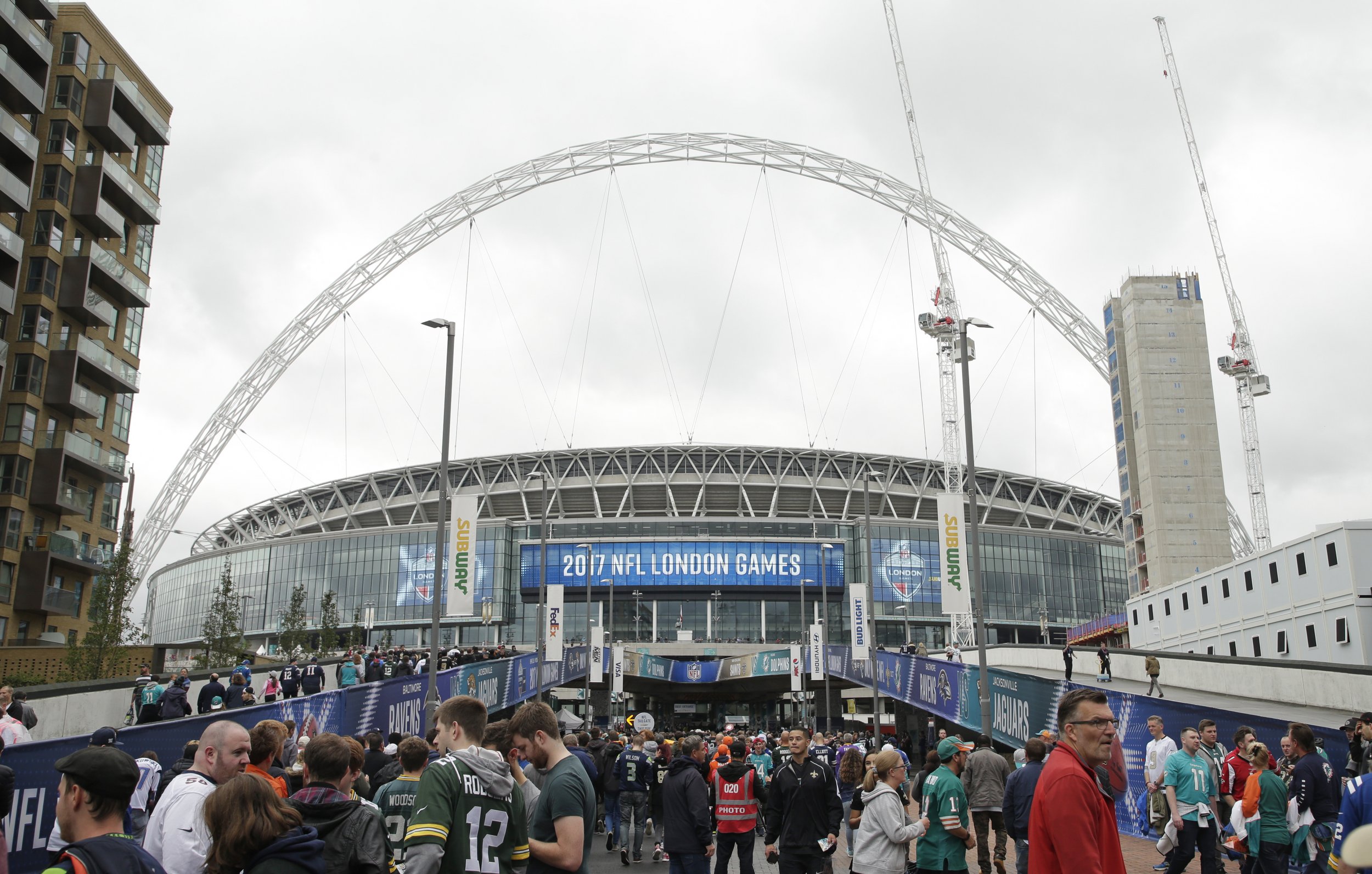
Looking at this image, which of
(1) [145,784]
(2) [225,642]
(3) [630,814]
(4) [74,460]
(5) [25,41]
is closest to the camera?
(1) [145,784]

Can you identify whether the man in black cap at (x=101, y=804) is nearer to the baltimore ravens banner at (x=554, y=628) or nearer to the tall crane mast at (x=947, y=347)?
the baltimore ravens banner at (x=554, y=628)

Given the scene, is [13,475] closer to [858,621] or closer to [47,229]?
[47,229]

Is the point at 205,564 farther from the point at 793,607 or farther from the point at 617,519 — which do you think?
the point at 793,607

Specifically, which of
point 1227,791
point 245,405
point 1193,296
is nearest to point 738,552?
point 1193,296

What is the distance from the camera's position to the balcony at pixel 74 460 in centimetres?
5450

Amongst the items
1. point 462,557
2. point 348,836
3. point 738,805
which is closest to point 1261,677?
point 462,557

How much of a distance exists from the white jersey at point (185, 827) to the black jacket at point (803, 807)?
18.8ft

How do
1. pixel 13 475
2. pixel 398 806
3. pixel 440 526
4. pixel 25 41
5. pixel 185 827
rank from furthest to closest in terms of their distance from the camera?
1. pixel 13 475
2. pixel 25 41
3. pixel 440 526
4. pixel 398 806
5. pixel 185 827

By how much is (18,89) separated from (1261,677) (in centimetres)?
5563

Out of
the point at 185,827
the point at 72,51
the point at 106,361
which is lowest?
the point at 185,827

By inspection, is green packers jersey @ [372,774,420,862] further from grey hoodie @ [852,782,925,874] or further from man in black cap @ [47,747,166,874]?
grey hoodie @ [852,782,925,874]

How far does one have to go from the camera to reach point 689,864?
13.0 meters

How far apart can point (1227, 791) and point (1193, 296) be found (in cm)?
8398

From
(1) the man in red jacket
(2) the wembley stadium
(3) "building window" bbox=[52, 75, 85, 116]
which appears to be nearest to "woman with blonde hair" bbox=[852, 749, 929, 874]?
(1) the man in red jacket
